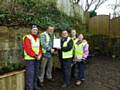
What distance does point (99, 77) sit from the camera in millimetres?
13000

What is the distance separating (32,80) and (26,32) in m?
2.23

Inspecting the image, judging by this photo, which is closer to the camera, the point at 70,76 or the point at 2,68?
the point at 2,68

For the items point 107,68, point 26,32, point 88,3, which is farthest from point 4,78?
point 88,3

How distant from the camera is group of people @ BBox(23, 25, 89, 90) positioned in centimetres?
1018

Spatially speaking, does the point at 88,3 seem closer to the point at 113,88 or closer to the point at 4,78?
the point at 113,88

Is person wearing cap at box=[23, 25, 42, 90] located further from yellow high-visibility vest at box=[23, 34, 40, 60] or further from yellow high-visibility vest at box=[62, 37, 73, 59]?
yellow high-visibility vest at box=[62, 37, 73, 59]

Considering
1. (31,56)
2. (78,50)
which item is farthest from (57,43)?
(31,56)

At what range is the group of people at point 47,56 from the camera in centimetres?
1018

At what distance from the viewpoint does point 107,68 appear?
581 inches

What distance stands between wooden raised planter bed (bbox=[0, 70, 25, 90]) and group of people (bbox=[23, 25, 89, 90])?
0.17 m

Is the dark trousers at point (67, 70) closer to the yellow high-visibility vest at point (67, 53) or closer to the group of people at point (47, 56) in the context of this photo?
the group of people at point (47, 56)

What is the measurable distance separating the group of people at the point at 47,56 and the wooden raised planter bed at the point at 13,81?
0.17 metres

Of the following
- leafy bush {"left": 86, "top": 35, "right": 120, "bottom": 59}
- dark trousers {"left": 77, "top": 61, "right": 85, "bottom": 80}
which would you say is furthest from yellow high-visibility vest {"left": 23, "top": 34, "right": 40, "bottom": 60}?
leafy bush {"left": 86, "top": 35, "right": 120, "bottom": 59}

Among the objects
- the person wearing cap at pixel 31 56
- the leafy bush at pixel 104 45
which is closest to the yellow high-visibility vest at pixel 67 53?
the person wearing cap at pixel 31 56
